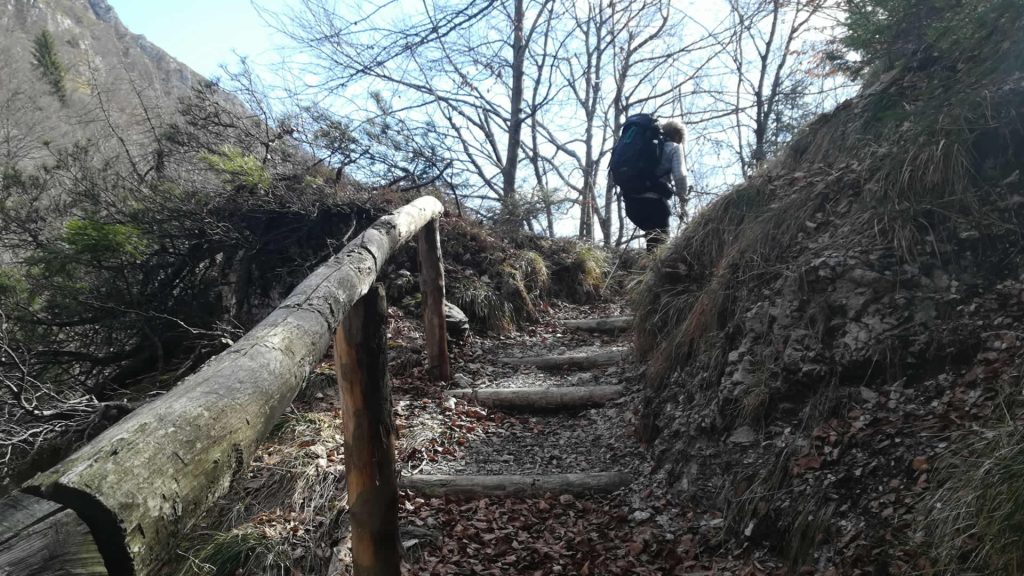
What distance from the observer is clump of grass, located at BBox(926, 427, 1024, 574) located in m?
1.85

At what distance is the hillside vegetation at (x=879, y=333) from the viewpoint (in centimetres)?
225

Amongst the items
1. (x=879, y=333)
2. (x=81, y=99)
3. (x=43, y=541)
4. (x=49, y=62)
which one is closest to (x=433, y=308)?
(x=879, y=333)

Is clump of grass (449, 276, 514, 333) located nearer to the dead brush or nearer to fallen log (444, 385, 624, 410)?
fallen log (444, 385, 624, 410)

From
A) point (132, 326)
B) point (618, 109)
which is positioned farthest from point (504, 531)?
point (618, 109)

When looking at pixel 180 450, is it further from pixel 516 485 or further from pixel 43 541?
pixel 516 485

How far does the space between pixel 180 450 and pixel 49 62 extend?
2460cm

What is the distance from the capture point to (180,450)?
Result: 105cm

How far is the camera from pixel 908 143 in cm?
356

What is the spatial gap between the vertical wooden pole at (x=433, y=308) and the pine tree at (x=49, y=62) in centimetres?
1650

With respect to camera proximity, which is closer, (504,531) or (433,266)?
(504,531)

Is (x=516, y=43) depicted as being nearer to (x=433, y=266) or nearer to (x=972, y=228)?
(x=433, y=266)

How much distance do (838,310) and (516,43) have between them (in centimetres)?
976

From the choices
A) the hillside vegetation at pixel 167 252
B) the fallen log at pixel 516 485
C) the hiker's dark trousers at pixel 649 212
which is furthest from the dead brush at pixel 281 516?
the hiker's dark trousers at pixel 649 212

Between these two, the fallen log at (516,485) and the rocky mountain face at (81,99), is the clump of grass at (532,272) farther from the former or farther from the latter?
the rocky mountain face at (81,99)
